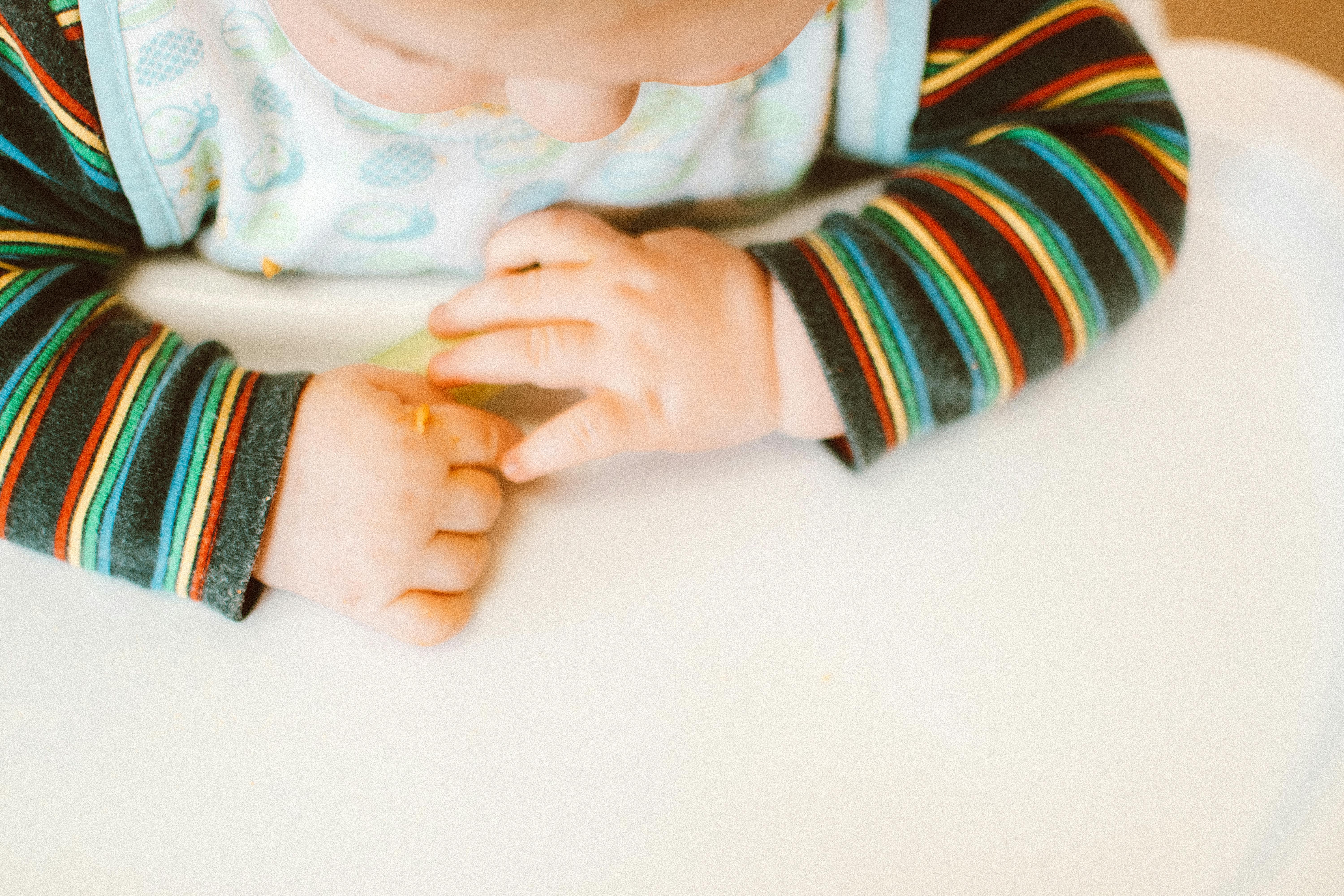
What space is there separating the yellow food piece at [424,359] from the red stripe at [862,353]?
13 centimetres

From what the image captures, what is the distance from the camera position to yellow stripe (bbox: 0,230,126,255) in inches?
13.1

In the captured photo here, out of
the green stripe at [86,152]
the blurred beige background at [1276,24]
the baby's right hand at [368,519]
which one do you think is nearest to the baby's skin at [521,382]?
the baby's right hand at [368,519]

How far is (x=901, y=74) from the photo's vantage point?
0.39 metres

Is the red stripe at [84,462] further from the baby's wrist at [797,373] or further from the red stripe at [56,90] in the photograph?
the baby's wrist at [797,373]

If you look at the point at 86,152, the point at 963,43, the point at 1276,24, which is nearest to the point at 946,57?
the point at 963,43

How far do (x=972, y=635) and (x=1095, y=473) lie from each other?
84 mm

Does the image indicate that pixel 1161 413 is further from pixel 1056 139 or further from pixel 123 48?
pixel 123 48

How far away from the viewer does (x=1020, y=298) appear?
36 cm

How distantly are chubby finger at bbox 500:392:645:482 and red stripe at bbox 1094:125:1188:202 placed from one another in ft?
0.74

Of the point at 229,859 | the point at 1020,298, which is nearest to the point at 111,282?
the point at 229,859

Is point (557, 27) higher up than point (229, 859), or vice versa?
point (557, 27)

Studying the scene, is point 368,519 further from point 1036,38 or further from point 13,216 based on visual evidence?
point 1036,38

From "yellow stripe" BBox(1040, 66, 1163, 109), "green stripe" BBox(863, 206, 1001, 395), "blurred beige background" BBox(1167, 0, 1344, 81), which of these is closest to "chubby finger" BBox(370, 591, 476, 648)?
"green stripe" BBox(863, 206, 1001, 395)

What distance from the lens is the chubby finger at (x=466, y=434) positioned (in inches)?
13.1
